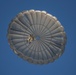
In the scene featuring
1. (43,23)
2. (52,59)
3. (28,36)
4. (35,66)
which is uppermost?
(43,23)

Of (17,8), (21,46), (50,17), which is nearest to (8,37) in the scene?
(21,46)

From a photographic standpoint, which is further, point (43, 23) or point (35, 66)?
point (35, 66)

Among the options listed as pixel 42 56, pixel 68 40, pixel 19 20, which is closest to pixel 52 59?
pixel 42 56

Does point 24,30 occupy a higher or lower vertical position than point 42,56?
higher

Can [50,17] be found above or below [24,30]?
above

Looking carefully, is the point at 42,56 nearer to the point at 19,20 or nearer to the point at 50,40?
the point at 50,40

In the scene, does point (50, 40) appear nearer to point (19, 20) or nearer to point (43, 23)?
point (43, 23)
